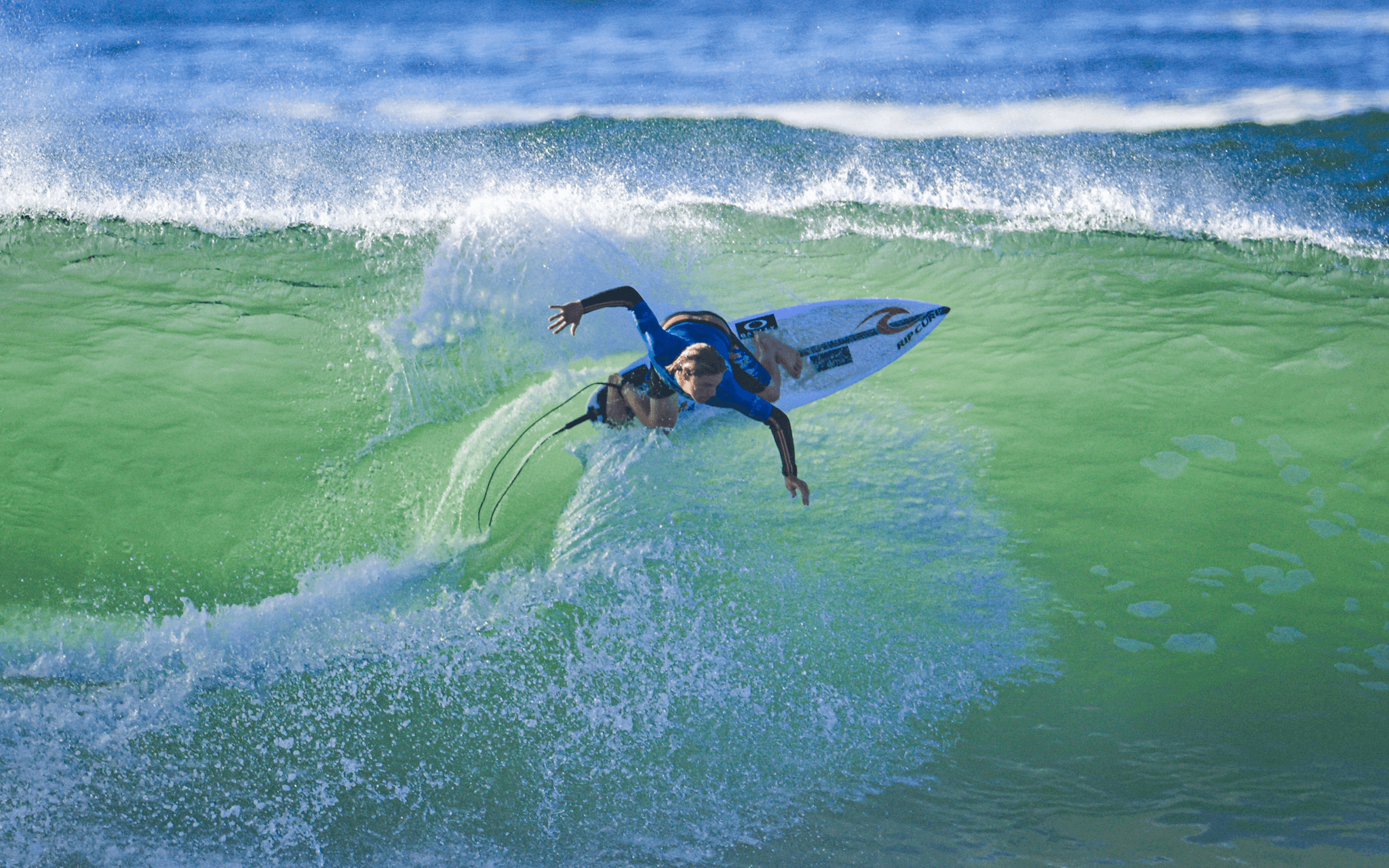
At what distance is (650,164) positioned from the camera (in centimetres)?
641

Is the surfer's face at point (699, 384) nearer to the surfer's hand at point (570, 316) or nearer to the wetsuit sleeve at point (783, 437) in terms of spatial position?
the wetsuit sleeve at point (783, 437)

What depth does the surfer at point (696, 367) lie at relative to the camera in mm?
3854

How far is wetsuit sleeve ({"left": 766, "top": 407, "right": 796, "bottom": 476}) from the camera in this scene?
4.03 metres

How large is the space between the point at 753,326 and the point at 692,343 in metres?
0.97

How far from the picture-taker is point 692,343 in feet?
13.6

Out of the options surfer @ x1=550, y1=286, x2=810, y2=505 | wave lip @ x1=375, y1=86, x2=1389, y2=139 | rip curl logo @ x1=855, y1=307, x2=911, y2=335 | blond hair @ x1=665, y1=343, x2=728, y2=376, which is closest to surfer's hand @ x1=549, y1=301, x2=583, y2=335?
surfer @ x1=550, y1=286, x2=810, y2=505

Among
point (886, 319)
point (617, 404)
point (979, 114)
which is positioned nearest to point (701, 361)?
point (617, 404)

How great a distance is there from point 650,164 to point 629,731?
4.27 m

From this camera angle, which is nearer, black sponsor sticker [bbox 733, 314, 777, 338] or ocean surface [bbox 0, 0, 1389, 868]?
ocean surface [bbox 0, 0, 1389, 868]

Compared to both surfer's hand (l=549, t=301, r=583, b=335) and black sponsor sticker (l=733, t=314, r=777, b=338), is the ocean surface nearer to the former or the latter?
black sponsor sticker (l=733, t=314, r=777, b=338)

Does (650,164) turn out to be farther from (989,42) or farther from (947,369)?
(989,42)

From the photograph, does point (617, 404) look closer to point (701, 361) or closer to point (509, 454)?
point (509, 454)

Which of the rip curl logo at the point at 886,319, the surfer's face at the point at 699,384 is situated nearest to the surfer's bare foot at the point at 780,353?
the rip curl logo at the point at 886,319

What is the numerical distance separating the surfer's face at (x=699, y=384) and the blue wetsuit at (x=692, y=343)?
0.08 meters
